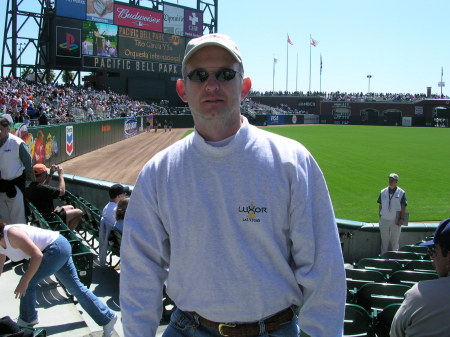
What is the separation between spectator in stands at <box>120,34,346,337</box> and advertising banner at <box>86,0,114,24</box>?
47.2 metres

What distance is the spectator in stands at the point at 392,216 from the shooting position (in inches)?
338

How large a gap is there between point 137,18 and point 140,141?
22502 millimetres

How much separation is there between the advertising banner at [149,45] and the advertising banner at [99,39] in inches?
44.7

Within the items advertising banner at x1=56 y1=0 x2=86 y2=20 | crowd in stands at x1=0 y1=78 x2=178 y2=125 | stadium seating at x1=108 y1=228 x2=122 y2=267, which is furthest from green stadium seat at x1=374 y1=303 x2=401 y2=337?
advertising banner at x1=56 y1=0 x2=86 y2=20

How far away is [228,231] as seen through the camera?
1883mm

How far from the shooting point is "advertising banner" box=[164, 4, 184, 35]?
5419 cm

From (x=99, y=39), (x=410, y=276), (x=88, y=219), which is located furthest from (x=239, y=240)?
(x=99, y=39)

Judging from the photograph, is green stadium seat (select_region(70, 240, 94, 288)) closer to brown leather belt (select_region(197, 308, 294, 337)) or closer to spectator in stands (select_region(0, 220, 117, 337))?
spectator in stands (select_region(0, 220, 117, 337))

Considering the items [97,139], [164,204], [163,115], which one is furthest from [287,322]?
[163,115]

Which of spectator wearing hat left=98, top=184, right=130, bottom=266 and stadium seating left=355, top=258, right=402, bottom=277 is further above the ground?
spectator wearing hat left=98, top=184, right=130, bottom=266

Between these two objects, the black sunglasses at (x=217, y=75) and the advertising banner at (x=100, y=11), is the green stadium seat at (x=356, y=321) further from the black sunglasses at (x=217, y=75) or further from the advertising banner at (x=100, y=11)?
the advertising banner at (x=100, y=11)

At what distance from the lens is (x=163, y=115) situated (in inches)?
1925

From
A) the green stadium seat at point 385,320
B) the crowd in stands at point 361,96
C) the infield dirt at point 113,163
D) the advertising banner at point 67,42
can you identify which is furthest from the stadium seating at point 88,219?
the crowd in stands at point 361,96

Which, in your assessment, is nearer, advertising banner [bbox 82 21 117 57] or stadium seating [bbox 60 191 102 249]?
stadium seating [bbox 60 191 102 249]
